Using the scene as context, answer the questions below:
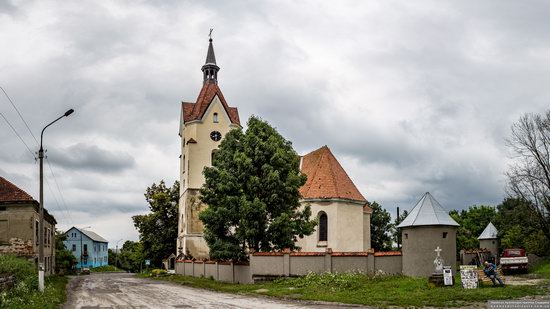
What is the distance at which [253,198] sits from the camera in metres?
32.9

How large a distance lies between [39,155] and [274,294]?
41.4 feet

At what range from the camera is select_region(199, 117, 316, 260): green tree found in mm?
32031

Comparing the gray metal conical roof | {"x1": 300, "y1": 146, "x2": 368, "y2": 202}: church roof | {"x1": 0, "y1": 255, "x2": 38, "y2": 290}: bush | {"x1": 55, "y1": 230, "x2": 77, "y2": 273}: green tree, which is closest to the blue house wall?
{"x1": 55, "y1": 230, "x2": 77, "y2": 273}: green tree

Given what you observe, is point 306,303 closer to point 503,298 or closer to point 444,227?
point 503,298

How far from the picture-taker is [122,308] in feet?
64.8

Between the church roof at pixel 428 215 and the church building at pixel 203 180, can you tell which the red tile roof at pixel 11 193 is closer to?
the church building at pixel 203 180

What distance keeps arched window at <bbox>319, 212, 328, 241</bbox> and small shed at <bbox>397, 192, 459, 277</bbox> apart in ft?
39.9

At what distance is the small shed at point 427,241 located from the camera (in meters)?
28.5

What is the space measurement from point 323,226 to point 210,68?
22.7 m

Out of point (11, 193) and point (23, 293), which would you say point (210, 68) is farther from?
point (23, 293)

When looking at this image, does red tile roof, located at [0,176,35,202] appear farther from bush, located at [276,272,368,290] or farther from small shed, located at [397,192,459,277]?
small shed, located at [397,192,459,277]

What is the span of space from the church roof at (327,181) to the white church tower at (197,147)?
11.3m

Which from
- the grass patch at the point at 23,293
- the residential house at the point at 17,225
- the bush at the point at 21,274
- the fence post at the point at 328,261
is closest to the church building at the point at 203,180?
the fence post at the point at 328,261

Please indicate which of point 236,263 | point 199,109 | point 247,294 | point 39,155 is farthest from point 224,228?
point 199,109
